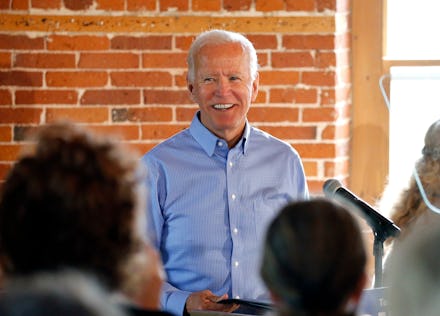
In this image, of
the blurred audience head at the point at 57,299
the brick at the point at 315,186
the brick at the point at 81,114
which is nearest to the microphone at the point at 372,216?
the brick at the point at 315,186

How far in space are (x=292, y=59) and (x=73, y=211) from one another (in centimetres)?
272

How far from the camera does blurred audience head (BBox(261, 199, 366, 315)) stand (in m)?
1.21

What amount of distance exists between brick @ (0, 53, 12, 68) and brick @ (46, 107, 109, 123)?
237mm

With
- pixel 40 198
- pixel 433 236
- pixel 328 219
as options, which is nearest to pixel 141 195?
pixel 40 198

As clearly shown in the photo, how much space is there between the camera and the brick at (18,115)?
3.80m

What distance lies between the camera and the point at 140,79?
12.5 feet

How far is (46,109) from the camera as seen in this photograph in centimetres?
381

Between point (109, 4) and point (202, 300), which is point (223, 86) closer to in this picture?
point (202, 300)

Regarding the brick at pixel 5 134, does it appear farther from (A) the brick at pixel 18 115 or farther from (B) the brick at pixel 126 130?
(B) the brick at pixel 126 130

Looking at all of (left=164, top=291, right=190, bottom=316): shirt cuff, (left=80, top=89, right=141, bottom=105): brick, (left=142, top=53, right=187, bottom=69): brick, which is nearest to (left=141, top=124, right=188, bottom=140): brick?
(left=80, top=89, right=141, bottom=105): brick

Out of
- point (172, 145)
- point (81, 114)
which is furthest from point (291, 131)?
point (172, 145)

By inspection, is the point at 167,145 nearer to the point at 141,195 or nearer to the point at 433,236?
the point at 141,195

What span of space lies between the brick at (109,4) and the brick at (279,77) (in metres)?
0.62

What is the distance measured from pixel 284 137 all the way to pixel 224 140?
3.03 feet
